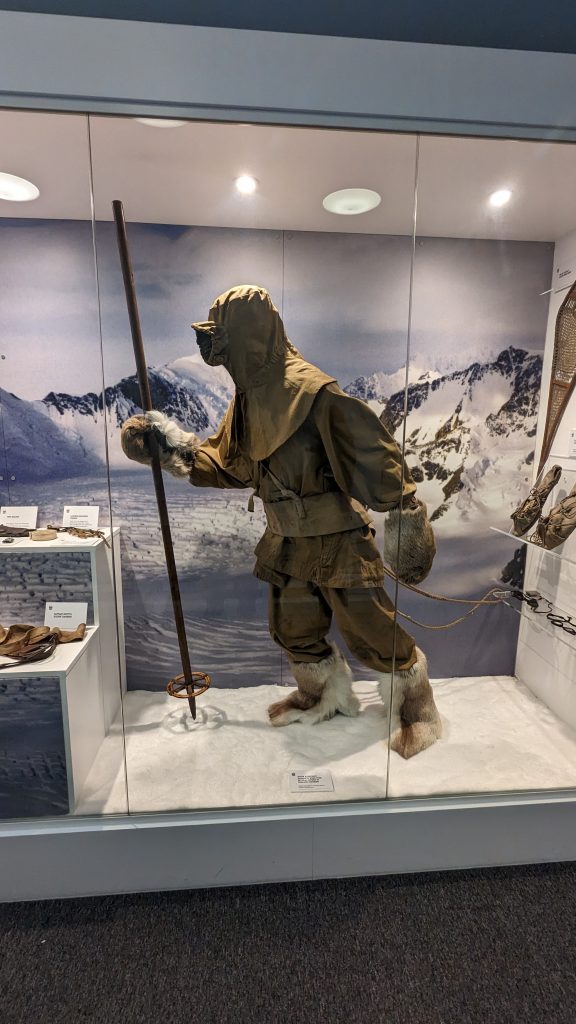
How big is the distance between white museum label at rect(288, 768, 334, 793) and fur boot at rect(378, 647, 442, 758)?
0.28 metres

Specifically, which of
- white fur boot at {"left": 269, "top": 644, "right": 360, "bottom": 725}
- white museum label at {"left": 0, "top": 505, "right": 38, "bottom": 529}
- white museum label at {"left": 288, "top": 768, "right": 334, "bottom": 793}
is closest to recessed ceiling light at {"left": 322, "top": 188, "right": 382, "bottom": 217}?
white museum label at {"left": 0, "top": 505, "right": 38, "bottom": 529}

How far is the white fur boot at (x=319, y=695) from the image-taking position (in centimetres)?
175

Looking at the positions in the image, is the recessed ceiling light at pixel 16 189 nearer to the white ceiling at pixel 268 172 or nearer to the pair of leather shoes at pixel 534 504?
the white ceiling at pixel 268 172

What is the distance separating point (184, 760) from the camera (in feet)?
5.33

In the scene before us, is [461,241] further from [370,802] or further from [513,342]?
[370,802]

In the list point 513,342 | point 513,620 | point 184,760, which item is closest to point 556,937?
point 513,620

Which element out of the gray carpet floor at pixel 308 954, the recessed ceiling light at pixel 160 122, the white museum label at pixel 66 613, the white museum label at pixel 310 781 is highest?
the recessed ceiling light at pixel 160 122

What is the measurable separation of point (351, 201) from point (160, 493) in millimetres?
1003

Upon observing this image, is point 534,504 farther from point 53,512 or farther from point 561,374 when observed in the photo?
point 53,512

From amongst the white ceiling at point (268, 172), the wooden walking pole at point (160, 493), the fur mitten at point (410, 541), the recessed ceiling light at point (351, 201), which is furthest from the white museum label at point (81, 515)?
the recessed ceiling light at point (351, 201)

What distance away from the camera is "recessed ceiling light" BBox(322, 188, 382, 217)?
1378mm

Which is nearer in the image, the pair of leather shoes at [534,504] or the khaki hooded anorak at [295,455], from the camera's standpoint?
the khaki hooded anorak at [295,455]

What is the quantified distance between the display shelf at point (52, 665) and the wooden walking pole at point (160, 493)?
32 cm

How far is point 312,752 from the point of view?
1686 mm
